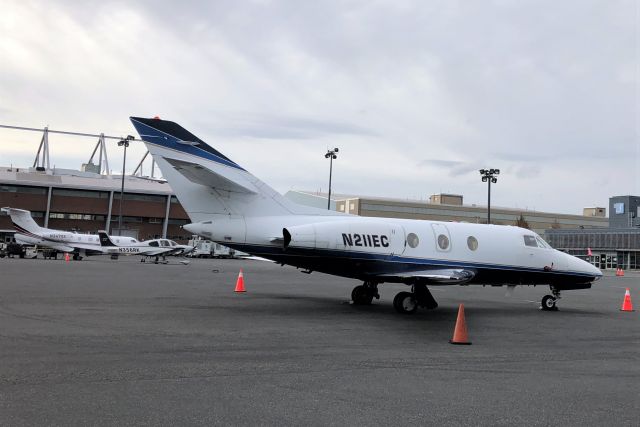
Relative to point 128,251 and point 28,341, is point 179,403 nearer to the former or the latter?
point 28,341

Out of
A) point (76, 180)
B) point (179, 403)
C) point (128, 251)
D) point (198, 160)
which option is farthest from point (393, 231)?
point (76, 180)

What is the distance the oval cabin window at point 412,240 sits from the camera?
17719 millimetres

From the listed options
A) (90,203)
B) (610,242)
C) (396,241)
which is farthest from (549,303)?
(90,203)

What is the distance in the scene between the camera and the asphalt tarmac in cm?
660

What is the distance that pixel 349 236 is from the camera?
16703 mm

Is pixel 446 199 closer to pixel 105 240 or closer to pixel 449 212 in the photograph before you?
pixel 449 212

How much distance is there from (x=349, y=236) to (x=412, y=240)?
7.23ft

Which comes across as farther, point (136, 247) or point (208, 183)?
point (136, 247)

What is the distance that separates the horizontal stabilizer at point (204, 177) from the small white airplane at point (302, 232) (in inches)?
1.1

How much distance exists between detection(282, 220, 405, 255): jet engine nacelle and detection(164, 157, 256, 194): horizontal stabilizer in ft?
6.49

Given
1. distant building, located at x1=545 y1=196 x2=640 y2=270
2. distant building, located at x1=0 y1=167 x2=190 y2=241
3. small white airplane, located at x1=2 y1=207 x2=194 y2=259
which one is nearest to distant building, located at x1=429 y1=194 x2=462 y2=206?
distant building, located at x1=545 y1=196 x2=640 y2=270

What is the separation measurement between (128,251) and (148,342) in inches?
1987

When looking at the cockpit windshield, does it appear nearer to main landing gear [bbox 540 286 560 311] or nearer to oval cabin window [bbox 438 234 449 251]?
main landing gear [bbox 540 286 560 311]

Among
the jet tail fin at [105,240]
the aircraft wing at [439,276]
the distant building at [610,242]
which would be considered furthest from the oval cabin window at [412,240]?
the distant building at [610,242]
